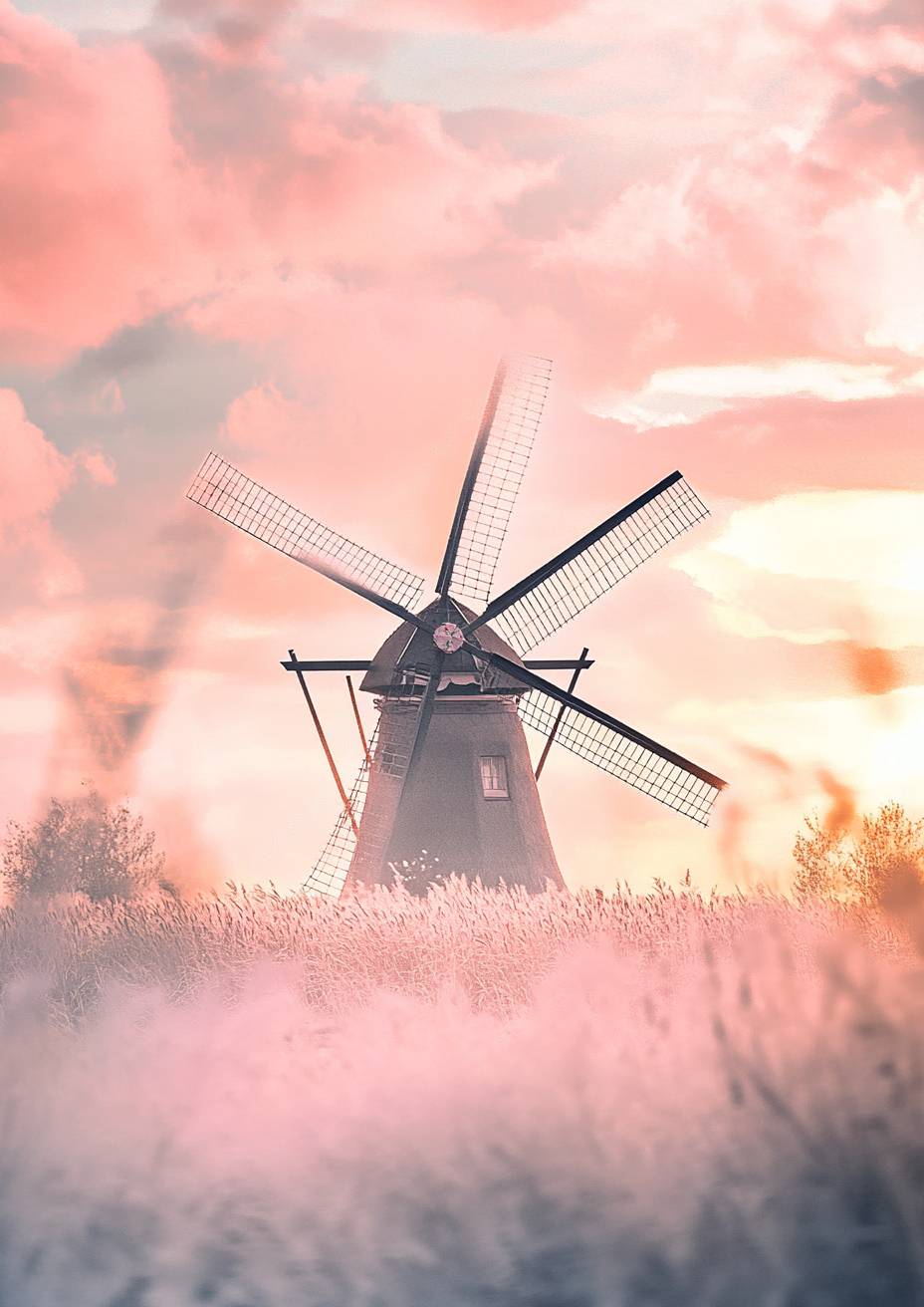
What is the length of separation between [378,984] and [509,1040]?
7.24 ft

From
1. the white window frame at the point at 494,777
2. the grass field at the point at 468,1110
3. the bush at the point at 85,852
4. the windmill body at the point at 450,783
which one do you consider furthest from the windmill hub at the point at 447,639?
the bush at the point at 85,852

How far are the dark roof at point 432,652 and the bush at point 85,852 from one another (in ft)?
27.1

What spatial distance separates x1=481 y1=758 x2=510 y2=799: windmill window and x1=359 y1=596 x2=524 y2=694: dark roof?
0.96m

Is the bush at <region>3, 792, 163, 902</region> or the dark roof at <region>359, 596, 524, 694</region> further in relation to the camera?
the bush at <region>3, 792, 163, 902</region>

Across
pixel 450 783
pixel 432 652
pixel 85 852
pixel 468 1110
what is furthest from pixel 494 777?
pixel 85 852

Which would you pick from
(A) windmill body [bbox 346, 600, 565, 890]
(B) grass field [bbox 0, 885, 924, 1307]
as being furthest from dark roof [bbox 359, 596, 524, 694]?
(B) grass field [bbox 0, 885, 924, 1307]

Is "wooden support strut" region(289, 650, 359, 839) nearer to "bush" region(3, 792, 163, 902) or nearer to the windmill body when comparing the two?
the windmill body

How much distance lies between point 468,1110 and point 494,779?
6864 millimetres

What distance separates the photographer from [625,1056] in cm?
1286

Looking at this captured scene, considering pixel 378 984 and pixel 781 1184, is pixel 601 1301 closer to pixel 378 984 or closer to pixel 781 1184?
pixel 781 1184

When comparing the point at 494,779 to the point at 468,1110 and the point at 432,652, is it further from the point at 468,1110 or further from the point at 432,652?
the point at 468,1110

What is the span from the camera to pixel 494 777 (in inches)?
749

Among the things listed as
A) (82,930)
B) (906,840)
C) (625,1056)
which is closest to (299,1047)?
(625,1056)

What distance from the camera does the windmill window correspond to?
1892 centimetres
